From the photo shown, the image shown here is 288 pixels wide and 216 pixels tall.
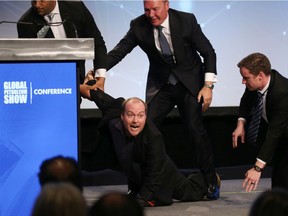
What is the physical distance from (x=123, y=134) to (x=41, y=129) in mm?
1449

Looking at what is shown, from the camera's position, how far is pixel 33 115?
11.1 feet

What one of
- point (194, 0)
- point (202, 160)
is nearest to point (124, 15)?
point (194, 0)

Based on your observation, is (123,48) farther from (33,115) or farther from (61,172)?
(61,172)

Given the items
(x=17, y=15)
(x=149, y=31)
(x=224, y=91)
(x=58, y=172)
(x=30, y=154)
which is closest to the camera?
(x=58, y=172)

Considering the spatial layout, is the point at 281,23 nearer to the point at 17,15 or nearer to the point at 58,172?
the point at 17,15

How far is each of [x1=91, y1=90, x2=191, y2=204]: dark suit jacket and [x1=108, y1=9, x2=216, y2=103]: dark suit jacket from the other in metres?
0.33

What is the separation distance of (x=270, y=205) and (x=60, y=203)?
0.52m

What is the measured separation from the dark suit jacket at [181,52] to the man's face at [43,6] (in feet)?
2.51

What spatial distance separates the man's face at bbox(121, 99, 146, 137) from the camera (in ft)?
15.3

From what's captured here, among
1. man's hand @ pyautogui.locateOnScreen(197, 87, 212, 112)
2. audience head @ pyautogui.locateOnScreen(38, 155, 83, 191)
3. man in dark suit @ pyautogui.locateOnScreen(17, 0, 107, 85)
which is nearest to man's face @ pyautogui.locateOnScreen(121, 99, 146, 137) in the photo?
man in dark suit @ pyautogui.locateOnScreen(17, 0, 107, 85)

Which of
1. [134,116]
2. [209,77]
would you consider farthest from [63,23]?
[209,77]

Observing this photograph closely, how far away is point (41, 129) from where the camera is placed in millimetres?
3389

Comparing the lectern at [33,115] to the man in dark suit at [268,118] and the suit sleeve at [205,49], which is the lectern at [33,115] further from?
the suit sleeve at [205,49]

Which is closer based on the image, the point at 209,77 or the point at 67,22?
the point at 67,22
